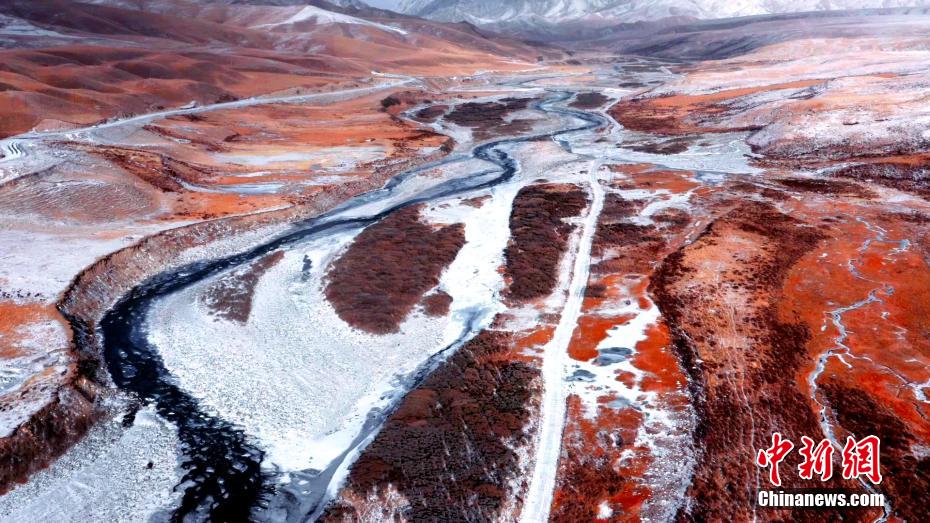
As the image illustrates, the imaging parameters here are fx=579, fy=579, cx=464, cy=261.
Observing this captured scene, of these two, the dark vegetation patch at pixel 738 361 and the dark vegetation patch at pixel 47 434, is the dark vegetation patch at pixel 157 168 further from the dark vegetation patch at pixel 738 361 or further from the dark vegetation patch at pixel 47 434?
the dark vegetation patch at pixel 738 361

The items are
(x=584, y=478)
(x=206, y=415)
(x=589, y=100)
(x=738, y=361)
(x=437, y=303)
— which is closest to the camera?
(x=584, y=478)

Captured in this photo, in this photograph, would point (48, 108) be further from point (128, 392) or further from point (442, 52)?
point (442, 52)

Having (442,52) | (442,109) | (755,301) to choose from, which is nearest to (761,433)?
(755,301)

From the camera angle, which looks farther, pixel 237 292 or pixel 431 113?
pixel 431 113

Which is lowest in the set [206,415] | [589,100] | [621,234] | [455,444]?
[589,100]

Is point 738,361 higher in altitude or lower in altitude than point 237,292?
higher

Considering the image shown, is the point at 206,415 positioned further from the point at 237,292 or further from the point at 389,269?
the point at 389,269
